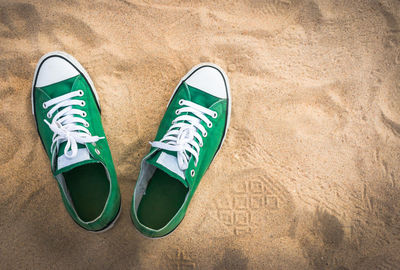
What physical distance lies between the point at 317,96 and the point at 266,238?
938mm

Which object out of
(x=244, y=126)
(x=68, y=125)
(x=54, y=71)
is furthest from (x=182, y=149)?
(x=54, y=71)

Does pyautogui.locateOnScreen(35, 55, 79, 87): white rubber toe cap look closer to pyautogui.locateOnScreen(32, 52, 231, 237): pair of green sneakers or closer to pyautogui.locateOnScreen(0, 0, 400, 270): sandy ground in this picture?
pyautogui.locateOnScreen(32, 52, 231, 237): pair of green sneakers

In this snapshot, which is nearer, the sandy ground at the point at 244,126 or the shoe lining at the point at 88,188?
the shoe lining at the point at 88,188

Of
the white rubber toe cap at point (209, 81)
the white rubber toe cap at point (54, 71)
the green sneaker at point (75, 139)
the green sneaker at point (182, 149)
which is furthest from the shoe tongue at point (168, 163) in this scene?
the white rubber toe cap at point (54, 71)

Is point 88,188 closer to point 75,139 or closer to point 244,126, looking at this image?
point 75,139

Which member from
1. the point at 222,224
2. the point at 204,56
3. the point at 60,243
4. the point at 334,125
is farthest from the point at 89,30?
the point at 334,125

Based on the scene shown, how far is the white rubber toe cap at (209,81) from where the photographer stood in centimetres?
146

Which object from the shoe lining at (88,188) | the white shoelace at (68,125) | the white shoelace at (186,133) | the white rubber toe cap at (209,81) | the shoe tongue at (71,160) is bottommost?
the shoe lining at (88,188)

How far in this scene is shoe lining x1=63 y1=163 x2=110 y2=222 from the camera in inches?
49.7

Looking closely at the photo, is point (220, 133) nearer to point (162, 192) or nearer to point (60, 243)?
point (162, 192)

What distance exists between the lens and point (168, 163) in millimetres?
1246

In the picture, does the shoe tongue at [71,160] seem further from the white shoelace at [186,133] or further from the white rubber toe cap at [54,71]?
the white rubber toe cap at [54,71]

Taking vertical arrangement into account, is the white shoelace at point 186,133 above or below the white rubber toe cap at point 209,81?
below

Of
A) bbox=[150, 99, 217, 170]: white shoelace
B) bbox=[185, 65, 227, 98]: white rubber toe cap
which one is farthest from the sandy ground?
bbox=[150, 99, 217, 170]: white shoelace
